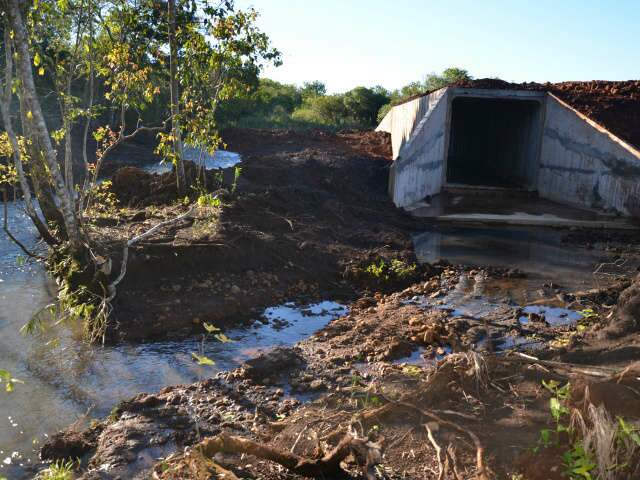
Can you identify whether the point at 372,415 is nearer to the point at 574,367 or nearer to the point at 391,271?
the point at 574,367

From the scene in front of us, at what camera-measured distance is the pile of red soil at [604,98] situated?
15695 mm

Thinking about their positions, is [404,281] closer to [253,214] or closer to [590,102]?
[253,214]

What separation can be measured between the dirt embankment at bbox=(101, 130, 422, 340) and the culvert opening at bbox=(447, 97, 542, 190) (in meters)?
5.40

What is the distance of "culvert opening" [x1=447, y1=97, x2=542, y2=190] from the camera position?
18.5 metres

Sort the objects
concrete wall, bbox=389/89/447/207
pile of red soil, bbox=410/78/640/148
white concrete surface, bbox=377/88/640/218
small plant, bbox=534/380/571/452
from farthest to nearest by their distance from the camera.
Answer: pile of red soil, bbox=410/78/640/148, concrete wall, bbox=389/89/447/207, white concrete surface, bbox=377/88/640/218, small plant, bbox=534/380/571/452

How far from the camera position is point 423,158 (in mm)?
16141

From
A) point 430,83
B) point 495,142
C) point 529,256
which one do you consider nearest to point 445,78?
point 430,83

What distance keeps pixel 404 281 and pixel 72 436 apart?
18.4 feet

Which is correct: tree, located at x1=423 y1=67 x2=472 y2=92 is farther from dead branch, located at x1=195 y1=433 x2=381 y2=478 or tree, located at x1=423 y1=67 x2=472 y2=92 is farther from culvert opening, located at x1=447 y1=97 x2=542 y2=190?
dead branch, located at x1=195 y1=433 x2=381 y2=478

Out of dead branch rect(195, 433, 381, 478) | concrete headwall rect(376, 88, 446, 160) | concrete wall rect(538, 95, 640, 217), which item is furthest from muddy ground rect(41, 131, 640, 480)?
concrete headwall rect(376, 88, 446, 160)

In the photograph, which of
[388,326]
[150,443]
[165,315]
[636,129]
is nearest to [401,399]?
[150,443]

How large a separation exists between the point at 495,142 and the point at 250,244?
16211 mm

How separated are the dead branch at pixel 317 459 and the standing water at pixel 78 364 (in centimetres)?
174

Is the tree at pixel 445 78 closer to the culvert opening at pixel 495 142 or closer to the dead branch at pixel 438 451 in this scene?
the culvert opening at pixel 495 142
